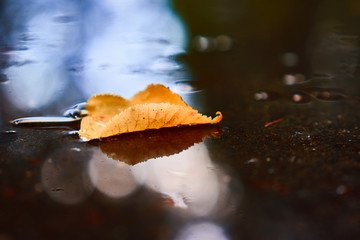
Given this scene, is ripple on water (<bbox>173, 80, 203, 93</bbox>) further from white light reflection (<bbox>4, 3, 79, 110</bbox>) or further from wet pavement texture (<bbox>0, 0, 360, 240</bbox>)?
white light reflection (<bbox>4, 3, 79, 110</bbox>)

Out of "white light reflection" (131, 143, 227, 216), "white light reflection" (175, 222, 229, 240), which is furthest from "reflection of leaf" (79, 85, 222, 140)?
"white light reflection" (175, 222, 229, 240)

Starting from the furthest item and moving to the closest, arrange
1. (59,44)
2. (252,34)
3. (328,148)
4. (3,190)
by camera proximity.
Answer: (252,34) < (59,44) < (328,148) < (3,190)

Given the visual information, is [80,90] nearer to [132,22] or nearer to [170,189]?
[170,189]

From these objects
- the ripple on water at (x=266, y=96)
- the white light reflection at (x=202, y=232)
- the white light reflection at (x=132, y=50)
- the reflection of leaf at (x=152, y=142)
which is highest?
the white light reflection at (x=132, y=50)

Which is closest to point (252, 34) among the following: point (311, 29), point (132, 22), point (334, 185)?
point (311, 29)

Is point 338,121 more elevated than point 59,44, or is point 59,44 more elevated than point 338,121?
point 59,44

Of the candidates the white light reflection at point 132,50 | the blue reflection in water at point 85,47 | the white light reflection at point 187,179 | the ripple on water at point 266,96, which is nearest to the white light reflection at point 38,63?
the blue reflection in water at point 85,47

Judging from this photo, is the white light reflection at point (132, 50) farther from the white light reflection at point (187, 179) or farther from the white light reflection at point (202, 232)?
the white light reflection at point (202, 232)
